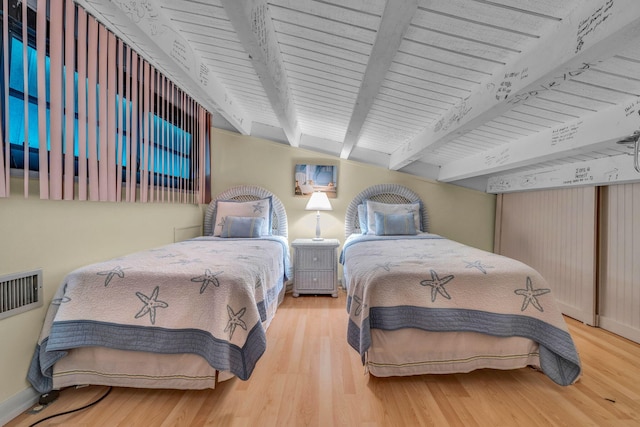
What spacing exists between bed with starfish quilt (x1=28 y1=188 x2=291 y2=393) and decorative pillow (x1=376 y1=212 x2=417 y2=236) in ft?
7.06

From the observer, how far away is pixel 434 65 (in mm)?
1739

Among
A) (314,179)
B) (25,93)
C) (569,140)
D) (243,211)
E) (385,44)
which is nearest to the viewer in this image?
(385,44)

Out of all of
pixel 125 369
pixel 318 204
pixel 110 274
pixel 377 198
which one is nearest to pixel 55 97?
pixel 110 274

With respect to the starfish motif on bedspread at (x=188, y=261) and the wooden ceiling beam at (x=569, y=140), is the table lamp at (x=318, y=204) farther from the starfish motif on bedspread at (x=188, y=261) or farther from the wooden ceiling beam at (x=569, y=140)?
the starfish motif on bedspread at (x=188, y=261)

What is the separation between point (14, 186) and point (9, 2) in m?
0.90

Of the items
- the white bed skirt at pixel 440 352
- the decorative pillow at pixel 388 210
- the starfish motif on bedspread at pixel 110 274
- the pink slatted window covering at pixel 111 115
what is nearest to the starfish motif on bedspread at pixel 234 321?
the starfish motif on bedspread at pixel 110 274

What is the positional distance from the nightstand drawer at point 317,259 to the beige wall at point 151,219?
1.90ft

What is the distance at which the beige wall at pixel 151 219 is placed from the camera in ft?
5.15

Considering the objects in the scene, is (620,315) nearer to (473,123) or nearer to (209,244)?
(473,123)

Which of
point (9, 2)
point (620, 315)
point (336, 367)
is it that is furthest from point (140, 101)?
point (620, 315)

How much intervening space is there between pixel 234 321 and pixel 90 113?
1.64 m

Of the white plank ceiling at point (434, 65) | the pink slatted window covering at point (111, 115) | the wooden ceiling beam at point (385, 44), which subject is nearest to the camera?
the wooden ceiling beam at point (385, 44)

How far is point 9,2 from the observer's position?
4.90ft

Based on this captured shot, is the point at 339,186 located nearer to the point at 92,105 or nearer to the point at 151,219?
the point at 151,219
